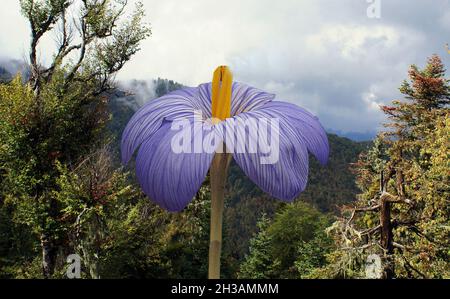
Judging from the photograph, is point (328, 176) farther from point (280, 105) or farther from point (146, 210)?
point (280, 105)

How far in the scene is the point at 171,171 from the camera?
446mm

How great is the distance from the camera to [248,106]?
64 cm

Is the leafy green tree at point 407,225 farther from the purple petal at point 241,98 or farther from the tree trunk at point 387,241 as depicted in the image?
the purple petal at point 241,98

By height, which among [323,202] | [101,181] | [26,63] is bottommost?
[323,202]

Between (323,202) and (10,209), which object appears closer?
(10,209)

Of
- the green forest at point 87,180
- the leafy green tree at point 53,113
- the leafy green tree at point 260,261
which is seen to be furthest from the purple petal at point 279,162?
the leafy green tree at point 260,261

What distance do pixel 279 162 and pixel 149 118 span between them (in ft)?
0.60

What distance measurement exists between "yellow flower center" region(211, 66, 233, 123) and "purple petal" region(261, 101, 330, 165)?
5 centimetres

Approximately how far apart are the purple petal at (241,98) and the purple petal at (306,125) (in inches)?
1.8

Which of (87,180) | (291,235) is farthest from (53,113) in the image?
(291,235)

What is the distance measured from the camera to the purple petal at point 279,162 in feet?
1.46

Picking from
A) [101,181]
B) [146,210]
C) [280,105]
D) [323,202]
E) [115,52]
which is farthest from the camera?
[323,202]
